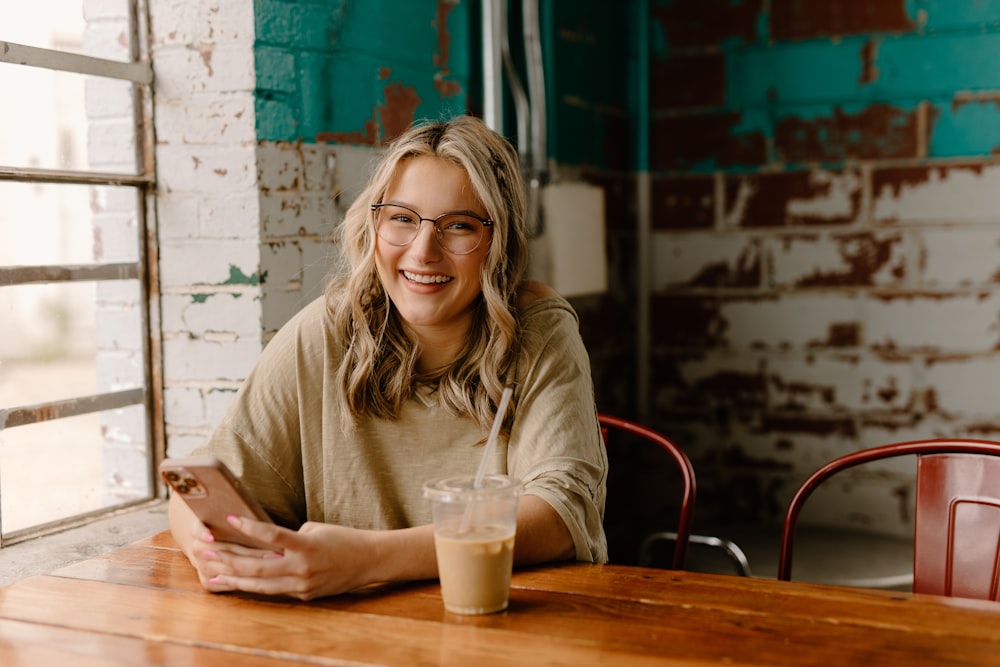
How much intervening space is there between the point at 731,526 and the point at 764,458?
0.23 m

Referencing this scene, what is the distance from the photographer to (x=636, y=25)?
10.2ft

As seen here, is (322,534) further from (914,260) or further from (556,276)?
(914,260)

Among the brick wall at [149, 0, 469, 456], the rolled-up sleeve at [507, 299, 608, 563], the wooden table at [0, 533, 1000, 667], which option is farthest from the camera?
the brick wall at [149, 0, 469, 456]

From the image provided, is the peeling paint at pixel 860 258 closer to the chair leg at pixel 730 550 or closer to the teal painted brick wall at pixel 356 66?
the chair leg at pixel 730 550

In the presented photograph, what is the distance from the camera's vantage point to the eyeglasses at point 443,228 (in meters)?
1.59

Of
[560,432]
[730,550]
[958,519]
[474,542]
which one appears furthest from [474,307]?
[730,550]

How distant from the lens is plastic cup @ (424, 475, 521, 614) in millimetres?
1189

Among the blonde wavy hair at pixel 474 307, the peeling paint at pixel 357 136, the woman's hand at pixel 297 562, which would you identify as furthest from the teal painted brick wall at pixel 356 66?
the woman's hand at pixel 297 562

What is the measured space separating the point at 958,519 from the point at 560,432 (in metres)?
0.62

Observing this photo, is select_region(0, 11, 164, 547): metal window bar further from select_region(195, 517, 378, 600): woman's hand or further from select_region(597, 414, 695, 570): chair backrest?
select_region(597, 414, 695, 570): chair backrest

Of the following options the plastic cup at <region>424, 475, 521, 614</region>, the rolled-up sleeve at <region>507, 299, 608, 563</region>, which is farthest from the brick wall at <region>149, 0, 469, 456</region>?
the plastic cup at <region>424, 475, 521, 614</region>

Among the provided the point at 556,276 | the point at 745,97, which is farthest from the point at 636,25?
the point at 556,276

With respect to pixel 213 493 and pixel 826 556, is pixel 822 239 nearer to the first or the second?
pixel 826 556

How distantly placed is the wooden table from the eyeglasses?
53cm
